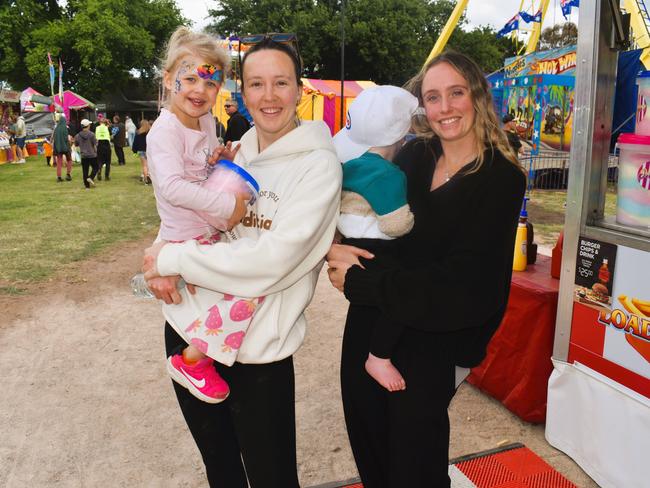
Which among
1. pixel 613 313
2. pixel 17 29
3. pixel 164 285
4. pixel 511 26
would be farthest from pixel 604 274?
pixel 17 29

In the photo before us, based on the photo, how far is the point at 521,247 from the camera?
348 centimetres

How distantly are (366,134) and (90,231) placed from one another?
8392mm

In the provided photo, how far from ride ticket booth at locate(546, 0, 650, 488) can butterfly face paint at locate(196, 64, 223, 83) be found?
1832 mm

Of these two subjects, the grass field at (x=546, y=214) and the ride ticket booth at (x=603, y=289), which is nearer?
the ride ticket booth at (x=603, y=289)

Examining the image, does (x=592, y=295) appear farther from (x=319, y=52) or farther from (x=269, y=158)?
(x=319, y=52)

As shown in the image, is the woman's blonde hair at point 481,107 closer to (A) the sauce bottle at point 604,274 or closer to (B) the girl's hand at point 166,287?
(B) the girl's hand at point 166,287

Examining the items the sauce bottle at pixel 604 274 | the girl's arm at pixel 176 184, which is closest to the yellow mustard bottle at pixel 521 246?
the sauce bottle at pixel 604 274

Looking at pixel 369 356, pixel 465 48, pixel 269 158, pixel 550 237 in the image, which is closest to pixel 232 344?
pixel 369 356

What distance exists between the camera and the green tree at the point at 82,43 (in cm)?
4191

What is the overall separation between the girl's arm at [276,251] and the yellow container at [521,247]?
2.13 m

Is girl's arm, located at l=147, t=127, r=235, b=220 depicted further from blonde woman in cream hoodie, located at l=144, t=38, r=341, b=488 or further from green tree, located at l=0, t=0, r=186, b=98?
green tree, located at l=0, t=0, r=186, b=98

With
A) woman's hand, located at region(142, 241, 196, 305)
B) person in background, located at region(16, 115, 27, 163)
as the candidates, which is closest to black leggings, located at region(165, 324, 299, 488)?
woman's hand, located at region(142, 241, 196, 305)

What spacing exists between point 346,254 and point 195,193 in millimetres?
560

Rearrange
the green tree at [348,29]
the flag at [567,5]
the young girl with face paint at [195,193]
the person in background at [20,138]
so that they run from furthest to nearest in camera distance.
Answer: the green tree at [348,29] → the person in background at [20,138] → the flag at [567,5] → the young girl with face paint at [195,193]
